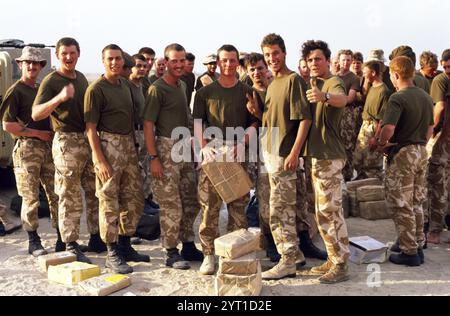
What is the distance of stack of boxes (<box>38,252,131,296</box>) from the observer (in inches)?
185

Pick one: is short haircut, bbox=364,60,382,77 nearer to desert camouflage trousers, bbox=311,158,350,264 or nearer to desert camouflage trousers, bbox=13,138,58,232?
desert camouflage trousers, bbox=311,158,350,264

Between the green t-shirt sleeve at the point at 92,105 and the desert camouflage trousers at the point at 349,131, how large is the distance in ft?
16.7

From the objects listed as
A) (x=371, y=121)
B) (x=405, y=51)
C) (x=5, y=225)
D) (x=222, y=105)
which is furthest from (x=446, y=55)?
(x=5, y=225)

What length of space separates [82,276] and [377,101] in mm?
5030

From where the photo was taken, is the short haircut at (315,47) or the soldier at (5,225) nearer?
the short haircut at (315,47)

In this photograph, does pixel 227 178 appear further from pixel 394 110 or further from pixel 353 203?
pixel 353 203

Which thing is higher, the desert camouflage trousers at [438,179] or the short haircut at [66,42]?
the short haircut at [66,42]

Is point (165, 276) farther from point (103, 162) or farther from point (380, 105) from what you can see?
point (380, 105)

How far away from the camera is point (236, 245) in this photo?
457 centimetres

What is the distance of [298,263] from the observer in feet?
17.4

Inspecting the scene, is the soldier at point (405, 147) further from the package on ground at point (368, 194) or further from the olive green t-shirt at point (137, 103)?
the olive green t-shirt at point (137, 103)

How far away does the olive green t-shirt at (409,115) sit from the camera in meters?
5.21

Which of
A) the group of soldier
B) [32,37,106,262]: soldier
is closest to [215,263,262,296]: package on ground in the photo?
the group of soldier

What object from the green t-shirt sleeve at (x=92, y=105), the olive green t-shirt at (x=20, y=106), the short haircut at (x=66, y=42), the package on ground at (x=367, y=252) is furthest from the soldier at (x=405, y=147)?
the olive green t-shirt at (x=20, y=106)
